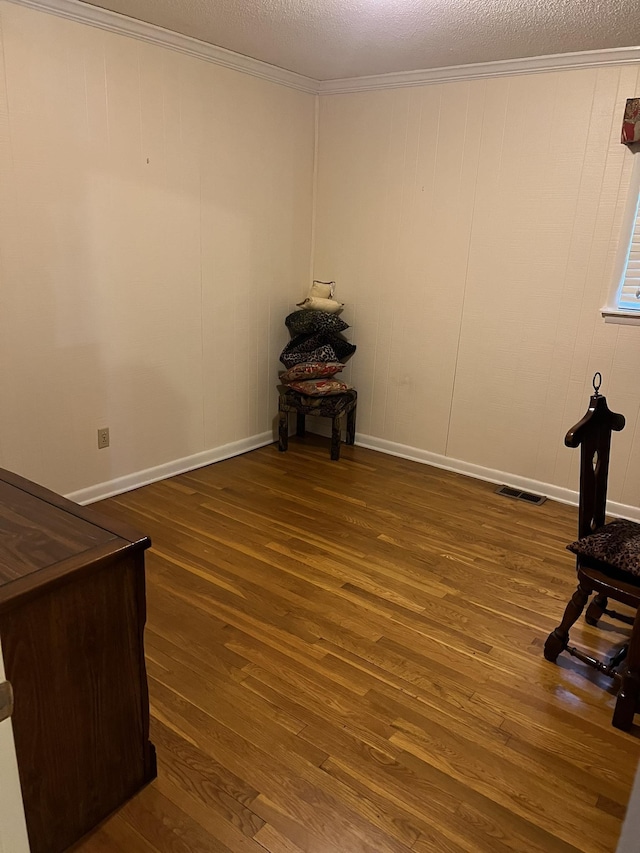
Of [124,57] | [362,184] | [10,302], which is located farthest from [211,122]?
[10,302]

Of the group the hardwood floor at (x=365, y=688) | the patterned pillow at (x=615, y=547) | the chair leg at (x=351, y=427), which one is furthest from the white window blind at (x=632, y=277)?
the chair leg at (x=351, y=427)

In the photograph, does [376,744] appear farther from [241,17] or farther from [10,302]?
[241,17]

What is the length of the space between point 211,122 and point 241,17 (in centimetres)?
73

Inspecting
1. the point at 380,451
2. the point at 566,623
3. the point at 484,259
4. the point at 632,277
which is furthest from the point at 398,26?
the point at 566,623

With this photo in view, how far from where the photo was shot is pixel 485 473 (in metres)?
4.04

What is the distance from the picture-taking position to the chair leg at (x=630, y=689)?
6.51 ft

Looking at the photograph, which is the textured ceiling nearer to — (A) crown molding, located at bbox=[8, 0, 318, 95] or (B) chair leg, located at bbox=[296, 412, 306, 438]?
(A) crown molding, located at bbox=[8, 0, 318, 95]

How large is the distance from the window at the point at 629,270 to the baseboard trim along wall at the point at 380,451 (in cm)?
106

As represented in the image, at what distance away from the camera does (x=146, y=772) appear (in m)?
1.71

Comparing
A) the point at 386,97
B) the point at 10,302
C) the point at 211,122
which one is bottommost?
the point at 10,302

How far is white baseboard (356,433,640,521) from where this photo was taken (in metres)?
3.58

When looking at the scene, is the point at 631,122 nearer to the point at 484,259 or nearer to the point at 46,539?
the point at 484,259

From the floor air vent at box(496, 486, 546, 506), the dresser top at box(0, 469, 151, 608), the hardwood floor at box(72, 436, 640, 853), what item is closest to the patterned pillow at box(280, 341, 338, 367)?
the hardwood floor at box(72, 436, 640, 853)

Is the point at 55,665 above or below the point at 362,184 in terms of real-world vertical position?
below
